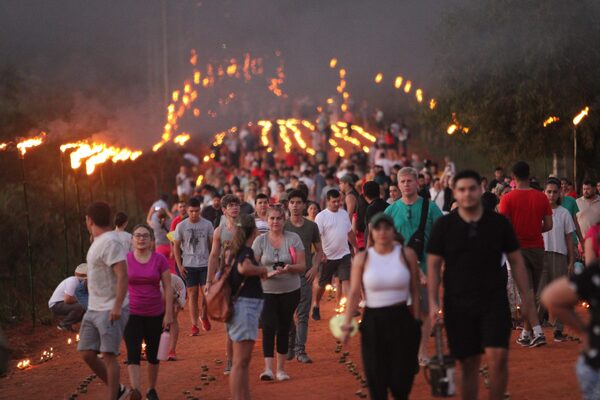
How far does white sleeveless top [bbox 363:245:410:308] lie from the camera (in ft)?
26.4

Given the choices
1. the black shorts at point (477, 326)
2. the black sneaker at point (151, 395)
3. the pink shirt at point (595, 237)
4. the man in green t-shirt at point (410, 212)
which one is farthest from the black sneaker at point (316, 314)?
the pink shirt at point (595, 237)

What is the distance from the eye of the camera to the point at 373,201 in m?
13.9

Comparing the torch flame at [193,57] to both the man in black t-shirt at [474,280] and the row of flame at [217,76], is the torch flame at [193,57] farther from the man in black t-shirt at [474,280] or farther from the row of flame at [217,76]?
the man in black t-shirt at [474,280]

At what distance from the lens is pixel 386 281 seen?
26.4 feet

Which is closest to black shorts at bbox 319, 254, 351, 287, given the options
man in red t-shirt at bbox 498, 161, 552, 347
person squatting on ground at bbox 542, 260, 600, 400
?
man in red t-shirt at bbox 498, 161, 552, 347

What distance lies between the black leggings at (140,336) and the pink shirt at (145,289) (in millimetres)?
66

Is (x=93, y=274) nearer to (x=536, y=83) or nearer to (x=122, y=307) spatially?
(x=122, y=307)

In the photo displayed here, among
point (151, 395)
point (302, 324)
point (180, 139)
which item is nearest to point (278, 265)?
point (302, 324)

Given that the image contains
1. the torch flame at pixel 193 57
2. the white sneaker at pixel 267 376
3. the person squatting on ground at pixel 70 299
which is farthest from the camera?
the torch flame at pixel 193 57

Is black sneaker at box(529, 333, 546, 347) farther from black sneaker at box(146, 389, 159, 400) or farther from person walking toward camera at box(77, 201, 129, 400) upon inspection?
person walking toward camera at box(77, 201, 129, 400)

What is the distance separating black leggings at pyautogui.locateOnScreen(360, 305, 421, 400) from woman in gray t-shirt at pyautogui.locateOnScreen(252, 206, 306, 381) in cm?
292

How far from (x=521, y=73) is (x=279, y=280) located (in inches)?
606

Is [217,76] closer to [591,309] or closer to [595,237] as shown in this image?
[595,237]

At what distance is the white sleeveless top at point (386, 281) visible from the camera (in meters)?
8.05
